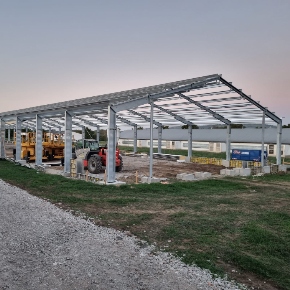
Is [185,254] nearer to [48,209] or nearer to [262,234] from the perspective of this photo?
[262,234]

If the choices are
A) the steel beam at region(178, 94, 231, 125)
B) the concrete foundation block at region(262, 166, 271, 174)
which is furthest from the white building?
the concrete foundation block at region(262, 166, 271, 174)

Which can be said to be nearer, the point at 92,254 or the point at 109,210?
the point at 92,254

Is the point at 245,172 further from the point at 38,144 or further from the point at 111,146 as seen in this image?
the point at 38,144

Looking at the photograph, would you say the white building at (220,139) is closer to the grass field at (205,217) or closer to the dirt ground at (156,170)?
the dirt ground at (156,170)

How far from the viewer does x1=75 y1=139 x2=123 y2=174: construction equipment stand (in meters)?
20.9

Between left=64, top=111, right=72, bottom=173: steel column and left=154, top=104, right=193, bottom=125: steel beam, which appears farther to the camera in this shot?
left=154, top=104, right=193, bottom=125: steel beam

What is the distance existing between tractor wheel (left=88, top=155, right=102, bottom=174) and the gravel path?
11.6 metres

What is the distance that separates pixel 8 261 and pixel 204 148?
46.7 meters

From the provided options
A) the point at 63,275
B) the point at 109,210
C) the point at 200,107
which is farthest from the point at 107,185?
the point at 200,107

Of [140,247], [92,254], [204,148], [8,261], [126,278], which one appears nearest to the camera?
[126,278]

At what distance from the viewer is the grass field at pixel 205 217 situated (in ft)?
21.1

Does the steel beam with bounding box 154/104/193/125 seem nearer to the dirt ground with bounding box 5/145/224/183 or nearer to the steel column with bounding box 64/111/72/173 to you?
the dirt ground with bounding box 5/145/224/183

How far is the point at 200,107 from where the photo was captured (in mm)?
24281

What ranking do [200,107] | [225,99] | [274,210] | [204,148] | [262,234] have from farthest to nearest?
[204,148] < [200,107] < [225,99] < [274,210] < [262,234]
